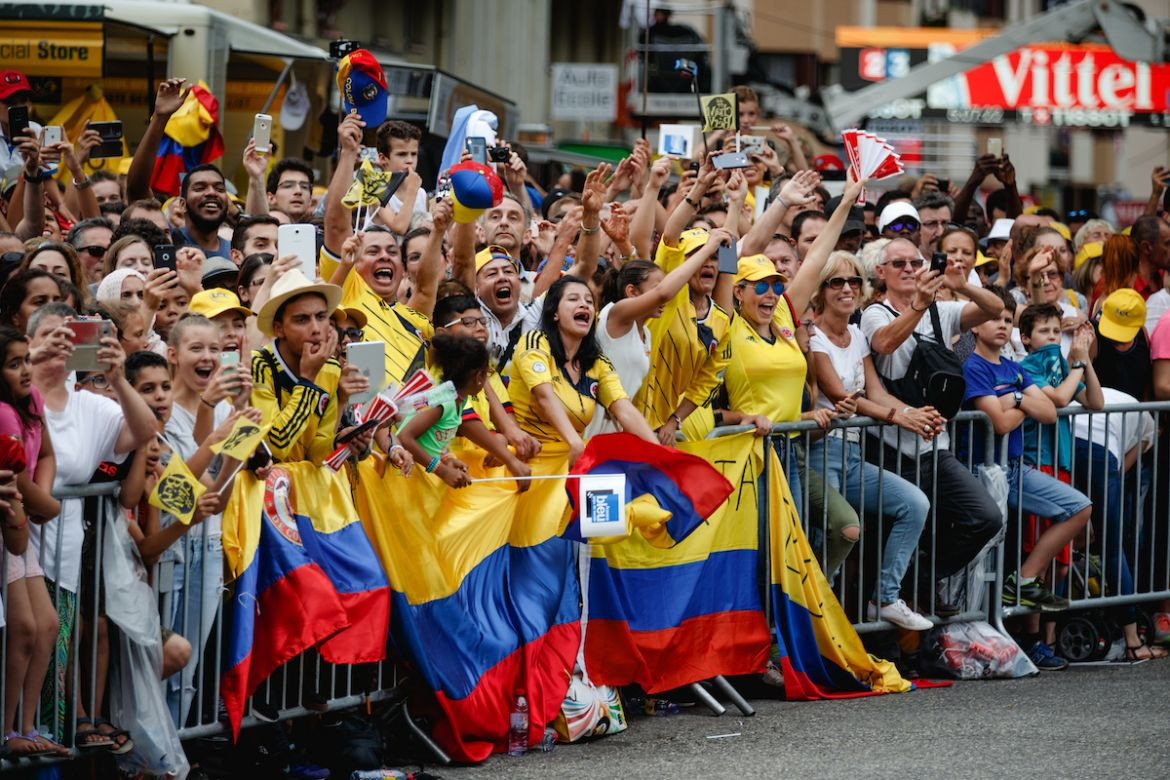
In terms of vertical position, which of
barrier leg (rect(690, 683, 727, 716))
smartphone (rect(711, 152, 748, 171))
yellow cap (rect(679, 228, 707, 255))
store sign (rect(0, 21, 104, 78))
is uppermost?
store sign (rect(0, 21, 104, 78))

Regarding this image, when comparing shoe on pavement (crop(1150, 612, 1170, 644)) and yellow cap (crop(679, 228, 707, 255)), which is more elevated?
yellow cap (crop(679, 228, 707, 255))

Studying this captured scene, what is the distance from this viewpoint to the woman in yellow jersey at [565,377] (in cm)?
809

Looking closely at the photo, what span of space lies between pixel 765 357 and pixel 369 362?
2.55 metres

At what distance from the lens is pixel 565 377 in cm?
825

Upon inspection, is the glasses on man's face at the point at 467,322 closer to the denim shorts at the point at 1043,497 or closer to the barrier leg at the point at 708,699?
the barrier leg at the point at 708,699

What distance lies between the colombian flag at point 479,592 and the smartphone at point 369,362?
50 centimetres

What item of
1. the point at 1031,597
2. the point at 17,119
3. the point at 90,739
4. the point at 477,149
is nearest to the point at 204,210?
the point at 17,119

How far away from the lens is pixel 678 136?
10.3 metres

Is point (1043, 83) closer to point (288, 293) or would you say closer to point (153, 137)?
point (153, 137)

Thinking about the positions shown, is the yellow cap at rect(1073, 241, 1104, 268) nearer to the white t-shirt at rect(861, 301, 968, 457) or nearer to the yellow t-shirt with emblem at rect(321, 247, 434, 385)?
the white t-shirt at rect(861, 301, 968, 457)

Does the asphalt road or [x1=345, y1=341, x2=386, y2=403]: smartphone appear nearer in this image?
[x1=345, y1=341, x2=386, y2=403]: smartphone

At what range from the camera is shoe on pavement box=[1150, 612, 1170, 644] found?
10.4 metres

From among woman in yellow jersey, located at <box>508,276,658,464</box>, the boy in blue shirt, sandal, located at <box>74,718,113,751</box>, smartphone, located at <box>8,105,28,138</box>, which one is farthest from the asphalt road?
smartphone, located at <box>8,105,28,138</box>

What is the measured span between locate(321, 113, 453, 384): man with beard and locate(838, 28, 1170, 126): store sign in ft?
104
